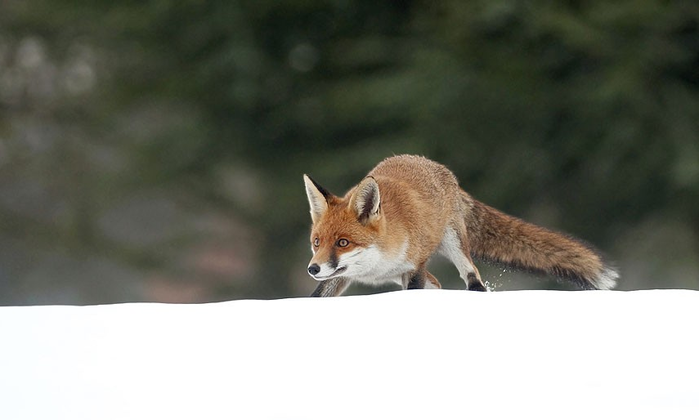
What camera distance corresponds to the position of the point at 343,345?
1.98 m

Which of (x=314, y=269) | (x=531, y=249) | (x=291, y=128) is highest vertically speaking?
(x=291, y=128)

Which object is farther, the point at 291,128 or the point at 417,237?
the point at 291,128

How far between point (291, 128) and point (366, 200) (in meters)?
7.15

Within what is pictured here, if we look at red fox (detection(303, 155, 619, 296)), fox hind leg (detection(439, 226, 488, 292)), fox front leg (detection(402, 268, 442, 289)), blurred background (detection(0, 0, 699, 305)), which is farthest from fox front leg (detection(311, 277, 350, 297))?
blurred background (detection(0, 0, 699, 305))

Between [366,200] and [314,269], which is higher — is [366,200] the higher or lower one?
the higher one

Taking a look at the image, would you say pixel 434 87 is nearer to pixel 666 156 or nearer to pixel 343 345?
pixel 666 156

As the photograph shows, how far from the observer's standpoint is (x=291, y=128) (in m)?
Result: 9.40

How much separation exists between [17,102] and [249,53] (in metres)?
2.77

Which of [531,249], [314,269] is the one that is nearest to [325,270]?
[314,269]

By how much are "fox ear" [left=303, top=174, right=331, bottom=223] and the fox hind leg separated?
323 mm

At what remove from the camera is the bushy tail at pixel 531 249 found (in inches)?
105

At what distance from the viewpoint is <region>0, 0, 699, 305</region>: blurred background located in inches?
329

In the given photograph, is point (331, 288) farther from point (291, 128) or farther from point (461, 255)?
point (291, 128)

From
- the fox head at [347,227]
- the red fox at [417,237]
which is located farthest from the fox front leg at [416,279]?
the fox head at [347,227]
